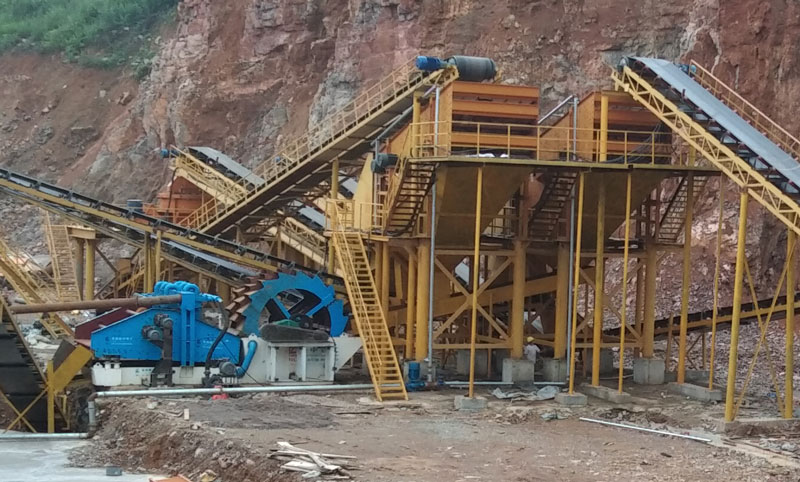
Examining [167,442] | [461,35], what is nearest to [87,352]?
[167,442]

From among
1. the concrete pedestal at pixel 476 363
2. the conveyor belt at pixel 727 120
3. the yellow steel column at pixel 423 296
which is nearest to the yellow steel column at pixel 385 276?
the yellow steel column at pixel 423 296

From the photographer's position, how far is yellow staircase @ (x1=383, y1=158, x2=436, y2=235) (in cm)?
1908

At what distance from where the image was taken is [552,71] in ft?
119

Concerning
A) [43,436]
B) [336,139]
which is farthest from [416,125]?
[43,436]

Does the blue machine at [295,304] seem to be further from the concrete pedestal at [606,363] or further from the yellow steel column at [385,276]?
the concrete pedestal at [606,363]

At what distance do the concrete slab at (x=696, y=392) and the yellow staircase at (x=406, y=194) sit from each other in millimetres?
6125

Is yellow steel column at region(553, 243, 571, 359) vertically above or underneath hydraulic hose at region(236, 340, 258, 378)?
above

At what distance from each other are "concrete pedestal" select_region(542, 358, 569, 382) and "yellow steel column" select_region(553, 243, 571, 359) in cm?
11

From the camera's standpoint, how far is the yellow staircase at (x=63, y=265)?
29.3 metres

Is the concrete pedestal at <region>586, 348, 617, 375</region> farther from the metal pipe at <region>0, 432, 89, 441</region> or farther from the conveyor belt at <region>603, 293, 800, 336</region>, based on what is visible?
the metal pipe at <region>0, 432, 89, 441</region>

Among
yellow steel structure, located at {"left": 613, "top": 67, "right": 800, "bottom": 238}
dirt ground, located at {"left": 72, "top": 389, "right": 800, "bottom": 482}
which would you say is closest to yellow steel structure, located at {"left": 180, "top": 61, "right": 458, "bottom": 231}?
yellow steel structure, located at {"left": 613, "top": 67, "right": 800, "bottom": 238}

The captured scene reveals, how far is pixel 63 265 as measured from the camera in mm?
32125

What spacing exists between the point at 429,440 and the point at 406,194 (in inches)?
247

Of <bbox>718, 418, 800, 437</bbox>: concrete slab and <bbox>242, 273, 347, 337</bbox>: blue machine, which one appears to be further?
<bbox>242, 273, 347, 337</bbox>: blue machine
